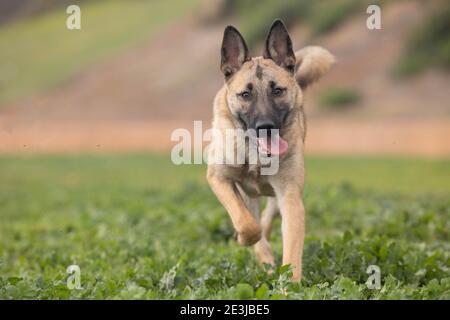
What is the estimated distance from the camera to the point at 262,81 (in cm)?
745

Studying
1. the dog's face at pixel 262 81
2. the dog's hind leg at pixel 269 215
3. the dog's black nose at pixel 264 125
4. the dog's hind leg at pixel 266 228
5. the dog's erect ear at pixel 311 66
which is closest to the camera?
the dog's black nose at pixel 264 125

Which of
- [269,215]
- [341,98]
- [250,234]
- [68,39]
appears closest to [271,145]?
[250,234]

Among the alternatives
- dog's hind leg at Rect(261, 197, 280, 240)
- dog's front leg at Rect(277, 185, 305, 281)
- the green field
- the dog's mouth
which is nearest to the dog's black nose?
the dog's mouth

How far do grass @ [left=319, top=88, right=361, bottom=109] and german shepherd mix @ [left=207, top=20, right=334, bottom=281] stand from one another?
1244 inches

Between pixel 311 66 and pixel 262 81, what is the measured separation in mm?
1654

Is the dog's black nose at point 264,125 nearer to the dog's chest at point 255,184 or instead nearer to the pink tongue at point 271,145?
the pink tongue at point 271,145

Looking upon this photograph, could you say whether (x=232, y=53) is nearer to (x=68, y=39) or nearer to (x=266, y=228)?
(x=266, y=228)

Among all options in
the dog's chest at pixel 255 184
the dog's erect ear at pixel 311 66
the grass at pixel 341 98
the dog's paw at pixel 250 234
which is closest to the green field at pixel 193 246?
the dog's paw at pixel 250 234

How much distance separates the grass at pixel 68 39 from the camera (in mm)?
56875

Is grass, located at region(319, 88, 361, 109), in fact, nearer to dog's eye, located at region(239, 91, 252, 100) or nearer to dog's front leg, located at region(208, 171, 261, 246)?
dog's front leg, located at region(208, 171, 261, 246)

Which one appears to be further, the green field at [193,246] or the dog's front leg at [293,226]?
the dog's front leg at [293,226]

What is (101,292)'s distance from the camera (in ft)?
20.5

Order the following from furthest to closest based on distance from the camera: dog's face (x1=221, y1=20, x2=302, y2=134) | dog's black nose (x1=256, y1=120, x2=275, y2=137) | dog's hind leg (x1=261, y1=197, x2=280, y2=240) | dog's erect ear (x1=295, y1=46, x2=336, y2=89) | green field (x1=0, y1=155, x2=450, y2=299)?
dog's erect ear (x1=295, y1=46, x2=336, y2=89)
dog's hind leg (x1=261, y1=197, x2=280, y2=240)
dog's face (x1=221, y1=20, x2=302, y2=134)
dog's black nose (x1=256, y1=120, x2=275, y2=137)
green field (x1=0, y1=155, x2=450, y2=299)

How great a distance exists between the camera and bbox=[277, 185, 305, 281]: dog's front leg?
7141 mm
